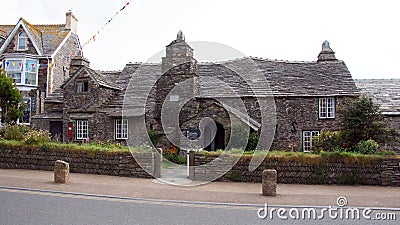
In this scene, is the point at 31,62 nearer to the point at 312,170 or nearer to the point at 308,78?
the point at 308,78

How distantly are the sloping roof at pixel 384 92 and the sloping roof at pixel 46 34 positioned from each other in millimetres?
25399

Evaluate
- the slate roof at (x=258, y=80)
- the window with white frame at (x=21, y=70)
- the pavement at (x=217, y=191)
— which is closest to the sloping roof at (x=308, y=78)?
the slate roof at (x=258, y=80)

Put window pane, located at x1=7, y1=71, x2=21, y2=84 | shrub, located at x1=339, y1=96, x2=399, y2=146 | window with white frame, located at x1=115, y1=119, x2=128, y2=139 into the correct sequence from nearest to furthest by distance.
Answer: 1. shrub, located at x1=339, y1=96, x2=399, y2=146
2. window with white frame, located at x1=115, y1=119, x2=128, y2=139
3. window pane, located at x1=7, y1=71, x2=21, y2=84

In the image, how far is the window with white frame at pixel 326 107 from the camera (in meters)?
21.8

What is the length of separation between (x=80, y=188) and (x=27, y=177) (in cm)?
315

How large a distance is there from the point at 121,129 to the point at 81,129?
2694 millimetres

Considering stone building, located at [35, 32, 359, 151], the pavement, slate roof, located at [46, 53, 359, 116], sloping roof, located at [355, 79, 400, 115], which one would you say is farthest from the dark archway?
sloping roof, located at [355, 79, 400, 115]

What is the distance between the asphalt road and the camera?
7551 millimetres

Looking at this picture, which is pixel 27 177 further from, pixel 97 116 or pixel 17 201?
pixel 97 116

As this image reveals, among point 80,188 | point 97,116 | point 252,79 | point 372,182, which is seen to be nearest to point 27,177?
point 80,188

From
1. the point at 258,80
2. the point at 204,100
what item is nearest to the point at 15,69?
the point at 204,100

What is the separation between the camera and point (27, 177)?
42.9 feet

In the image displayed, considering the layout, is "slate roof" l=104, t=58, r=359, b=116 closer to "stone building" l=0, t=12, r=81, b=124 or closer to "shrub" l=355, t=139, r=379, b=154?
"stone building" l=0, t=12, r=81, b=124

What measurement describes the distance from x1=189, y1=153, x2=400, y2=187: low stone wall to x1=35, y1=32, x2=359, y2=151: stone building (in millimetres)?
6780
